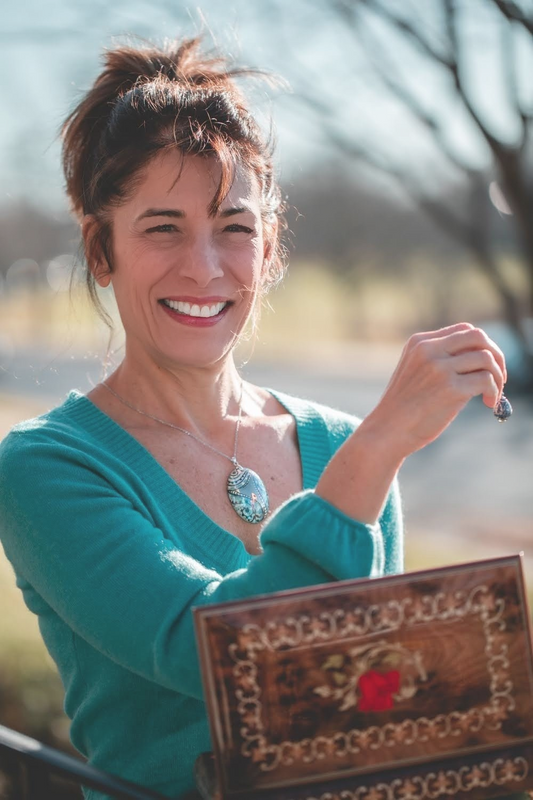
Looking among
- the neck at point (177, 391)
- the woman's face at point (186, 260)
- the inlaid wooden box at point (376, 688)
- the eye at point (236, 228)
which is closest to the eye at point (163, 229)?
the woman's face at point (186, 260)

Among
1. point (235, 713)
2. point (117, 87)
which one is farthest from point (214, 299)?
point (235, 713)

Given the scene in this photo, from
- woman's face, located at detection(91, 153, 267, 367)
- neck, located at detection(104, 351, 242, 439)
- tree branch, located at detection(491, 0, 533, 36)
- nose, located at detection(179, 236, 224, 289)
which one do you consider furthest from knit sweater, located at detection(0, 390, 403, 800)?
tree branch, located at detection(491, 0, 533, 36)

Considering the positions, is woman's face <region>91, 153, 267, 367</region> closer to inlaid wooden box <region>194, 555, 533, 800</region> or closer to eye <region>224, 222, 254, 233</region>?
eye <region>224, 222, 254, 233</region>

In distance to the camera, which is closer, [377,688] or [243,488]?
[377,688]

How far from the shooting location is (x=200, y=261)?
1694 mm

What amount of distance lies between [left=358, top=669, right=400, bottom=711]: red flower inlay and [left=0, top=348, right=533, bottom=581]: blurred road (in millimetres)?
1113

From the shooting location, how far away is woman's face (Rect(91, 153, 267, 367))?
1679 millimetres

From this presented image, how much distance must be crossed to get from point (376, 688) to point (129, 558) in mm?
441

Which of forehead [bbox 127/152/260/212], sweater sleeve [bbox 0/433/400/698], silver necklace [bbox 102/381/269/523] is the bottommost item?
sweater sleeve [bbox 0/433/400/698]

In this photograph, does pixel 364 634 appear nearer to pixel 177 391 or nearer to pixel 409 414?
pixel 409 414

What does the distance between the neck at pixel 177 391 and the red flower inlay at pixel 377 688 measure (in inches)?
33.3

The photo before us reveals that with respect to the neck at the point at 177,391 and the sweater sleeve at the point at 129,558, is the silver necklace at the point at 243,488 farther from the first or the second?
the sweater sleeve at the point at 129,558

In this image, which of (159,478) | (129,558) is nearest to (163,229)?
(159,478)

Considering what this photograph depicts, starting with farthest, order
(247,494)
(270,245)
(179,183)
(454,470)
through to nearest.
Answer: (454,470) → (270,245) → (247,494) → (179,183)
